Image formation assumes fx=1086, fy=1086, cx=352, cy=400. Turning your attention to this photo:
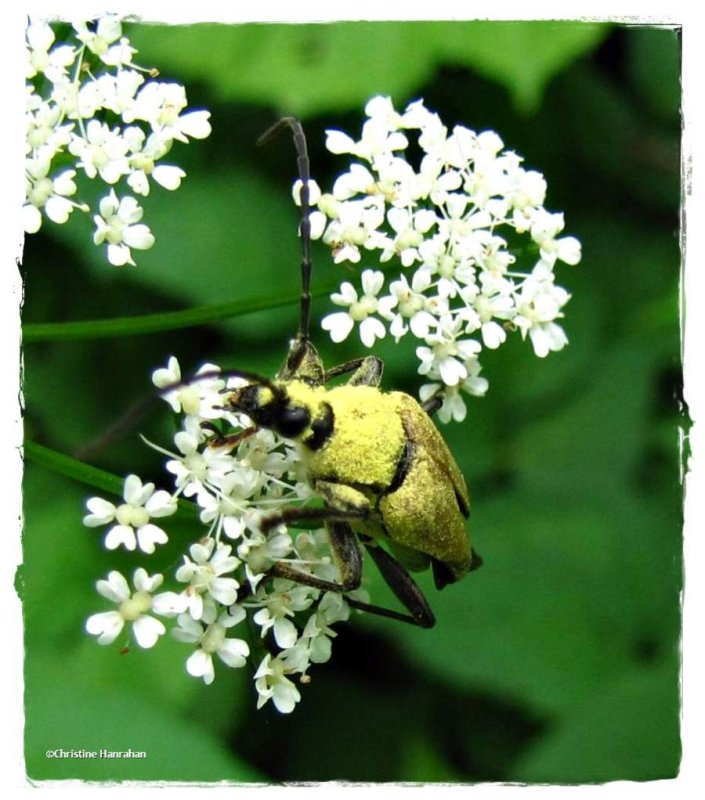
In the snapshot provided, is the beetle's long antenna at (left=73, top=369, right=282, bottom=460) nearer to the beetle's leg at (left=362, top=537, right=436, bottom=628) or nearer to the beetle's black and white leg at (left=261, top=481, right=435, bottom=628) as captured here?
the beetle's black and white leg at (left=261, top=481, right=435, bottom=628)

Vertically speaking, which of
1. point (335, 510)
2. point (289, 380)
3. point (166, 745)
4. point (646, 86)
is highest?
point (646, 86)

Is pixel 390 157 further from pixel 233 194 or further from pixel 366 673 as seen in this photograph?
pixel 366 673

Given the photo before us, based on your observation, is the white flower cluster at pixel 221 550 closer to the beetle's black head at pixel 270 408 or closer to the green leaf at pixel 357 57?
the beetle's black head at pixel 270 408

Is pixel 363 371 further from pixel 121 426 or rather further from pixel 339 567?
pixel 121 426

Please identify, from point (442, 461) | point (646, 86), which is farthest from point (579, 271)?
point (442, 461)

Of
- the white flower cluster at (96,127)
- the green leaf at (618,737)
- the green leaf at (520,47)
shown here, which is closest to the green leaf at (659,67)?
the green leaf at (520,47)

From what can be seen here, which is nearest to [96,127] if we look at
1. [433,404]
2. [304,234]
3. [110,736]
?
[304,234]
